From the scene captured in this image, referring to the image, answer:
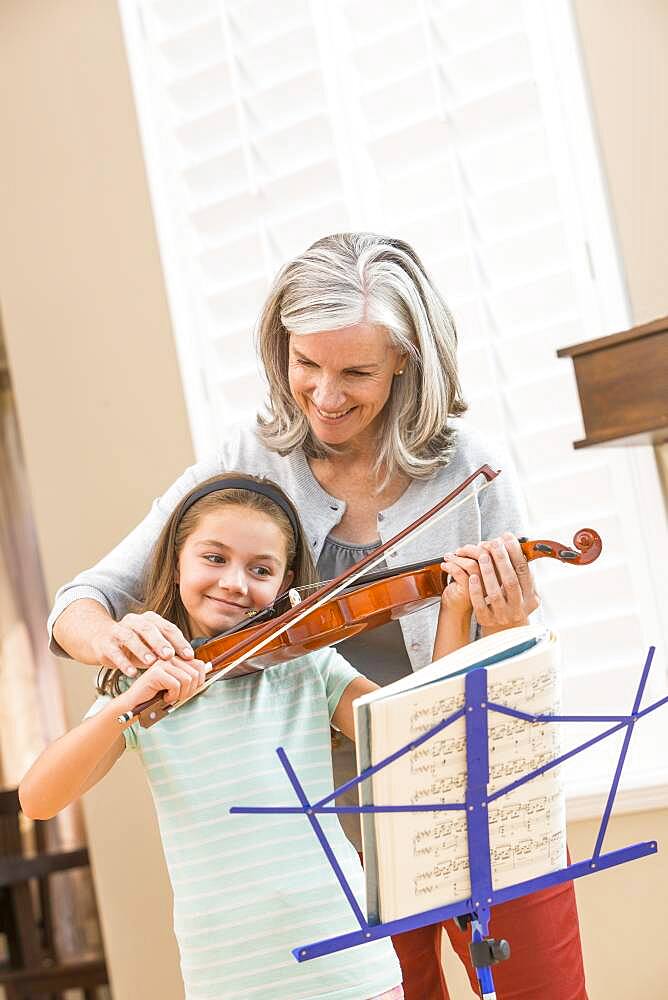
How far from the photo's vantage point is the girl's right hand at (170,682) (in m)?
1.24

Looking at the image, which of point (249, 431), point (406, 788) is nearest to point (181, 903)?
point (406, 788)

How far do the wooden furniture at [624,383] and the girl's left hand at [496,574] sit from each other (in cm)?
47

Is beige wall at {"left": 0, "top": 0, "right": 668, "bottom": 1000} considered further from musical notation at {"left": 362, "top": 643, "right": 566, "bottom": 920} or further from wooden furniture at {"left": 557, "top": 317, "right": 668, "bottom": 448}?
musical notation at {"left": 362, "top": 643, "right": 566, "bottom": 920}

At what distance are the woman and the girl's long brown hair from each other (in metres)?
0.09

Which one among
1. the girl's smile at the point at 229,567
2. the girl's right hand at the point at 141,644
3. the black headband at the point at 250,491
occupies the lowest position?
the girl's right hand at the point at 141,644

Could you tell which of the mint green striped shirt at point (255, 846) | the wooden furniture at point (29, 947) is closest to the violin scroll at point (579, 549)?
the mint green striped shirt at point (255, 846)

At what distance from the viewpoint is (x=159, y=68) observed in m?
2.53

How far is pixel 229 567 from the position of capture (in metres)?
1.49

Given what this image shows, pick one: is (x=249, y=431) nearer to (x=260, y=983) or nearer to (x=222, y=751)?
(x=222, y=751)

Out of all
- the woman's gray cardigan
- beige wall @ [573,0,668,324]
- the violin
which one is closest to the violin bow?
the violin

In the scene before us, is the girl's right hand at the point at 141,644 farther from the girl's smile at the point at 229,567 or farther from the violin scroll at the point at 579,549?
the violin scroll at the point at 579,549

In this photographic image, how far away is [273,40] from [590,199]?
787 millimetres

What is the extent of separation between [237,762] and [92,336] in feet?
4.56

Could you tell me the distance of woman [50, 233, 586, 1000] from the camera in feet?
5.14
